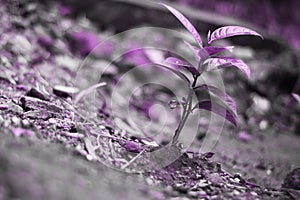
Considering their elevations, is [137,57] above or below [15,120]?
above

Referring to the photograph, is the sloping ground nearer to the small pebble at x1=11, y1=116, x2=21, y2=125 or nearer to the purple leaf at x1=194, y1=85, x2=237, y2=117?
the small pebble at x1=11, y1=116, x2=21, y2=125

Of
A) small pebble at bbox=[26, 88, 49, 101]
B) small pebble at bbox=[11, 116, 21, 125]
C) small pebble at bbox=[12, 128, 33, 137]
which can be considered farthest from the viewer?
small pebble at bbox=[26, 88, 49, 101]

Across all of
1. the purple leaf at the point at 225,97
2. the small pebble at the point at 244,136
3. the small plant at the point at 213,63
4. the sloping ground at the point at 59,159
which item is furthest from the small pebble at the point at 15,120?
the small pebble at the point at 244,136

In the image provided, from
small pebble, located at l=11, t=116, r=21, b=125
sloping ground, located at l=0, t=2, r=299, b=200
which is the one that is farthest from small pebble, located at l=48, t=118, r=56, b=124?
small pebble, located at l=11, t=116, r=21, b=125

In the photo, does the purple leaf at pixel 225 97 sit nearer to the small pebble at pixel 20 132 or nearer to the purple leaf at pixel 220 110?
the purple leaf at pixel 220 110

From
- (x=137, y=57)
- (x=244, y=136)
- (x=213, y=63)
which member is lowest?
(x=244, y=136)

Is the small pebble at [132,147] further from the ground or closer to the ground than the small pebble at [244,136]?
further from the ground

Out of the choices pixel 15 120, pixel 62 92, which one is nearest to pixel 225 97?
pixel 15 120

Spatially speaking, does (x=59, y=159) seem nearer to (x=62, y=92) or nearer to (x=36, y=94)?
(x=36, y=94)
